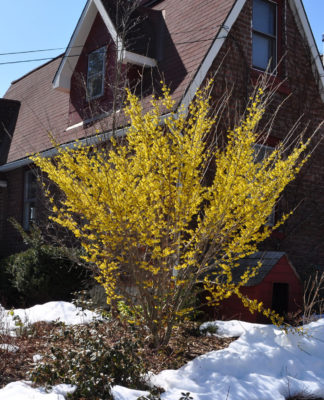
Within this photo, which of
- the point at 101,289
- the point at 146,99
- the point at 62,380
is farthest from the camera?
the point at 146,99

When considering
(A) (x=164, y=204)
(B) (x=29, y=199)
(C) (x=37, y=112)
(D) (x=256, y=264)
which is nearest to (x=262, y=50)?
(D) (x=256, y=264)

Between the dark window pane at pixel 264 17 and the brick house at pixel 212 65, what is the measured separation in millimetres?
22

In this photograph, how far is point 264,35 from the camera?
1066 cm

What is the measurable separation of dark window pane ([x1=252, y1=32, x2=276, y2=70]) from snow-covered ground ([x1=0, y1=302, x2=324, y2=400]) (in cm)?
575

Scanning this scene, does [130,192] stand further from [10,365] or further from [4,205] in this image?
[4,205]

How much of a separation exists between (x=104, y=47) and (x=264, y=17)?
11.3 ft

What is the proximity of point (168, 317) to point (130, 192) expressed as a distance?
1652 millimetres

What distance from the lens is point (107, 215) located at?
575 centimetres

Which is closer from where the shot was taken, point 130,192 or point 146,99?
point 130,192

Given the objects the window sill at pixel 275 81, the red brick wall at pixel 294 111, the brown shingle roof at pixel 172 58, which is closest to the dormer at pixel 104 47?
the brown shingle roof at pixel 172 58

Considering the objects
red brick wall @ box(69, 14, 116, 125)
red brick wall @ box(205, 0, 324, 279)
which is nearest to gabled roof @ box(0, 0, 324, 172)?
red brick wall @ box(69, 14, 116, 125)

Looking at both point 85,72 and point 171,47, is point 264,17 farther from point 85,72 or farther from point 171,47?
point 85,72

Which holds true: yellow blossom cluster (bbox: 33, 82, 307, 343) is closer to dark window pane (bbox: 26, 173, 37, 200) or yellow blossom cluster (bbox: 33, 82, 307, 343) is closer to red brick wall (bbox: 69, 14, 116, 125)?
red brick wall (bbox: 69, 14, 116, 125)

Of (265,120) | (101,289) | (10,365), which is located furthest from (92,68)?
(10,365)
